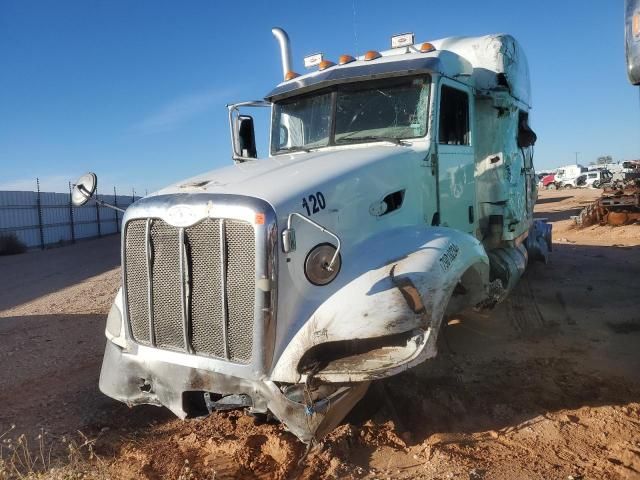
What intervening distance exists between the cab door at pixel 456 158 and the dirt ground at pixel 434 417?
1.54 metres

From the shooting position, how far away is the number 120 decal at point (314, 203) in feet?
11.6

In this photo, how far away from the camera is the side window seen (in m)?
5.01

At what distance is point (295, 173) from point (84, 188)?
6.00ft

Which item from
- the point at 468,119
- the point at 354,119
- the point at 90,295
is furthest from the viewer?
the point at 90,295

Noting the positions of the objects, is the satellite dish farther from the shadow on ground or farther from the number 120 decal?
the shadow on ground

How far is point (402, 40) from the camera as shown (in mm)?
5594

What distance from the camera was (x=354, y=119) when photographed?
5020 mm

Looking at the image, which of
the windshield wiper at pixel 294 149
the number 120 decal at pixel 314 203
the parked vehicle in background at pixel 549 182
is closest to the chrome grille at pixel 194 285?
the number 120 decal at pixel 314 203

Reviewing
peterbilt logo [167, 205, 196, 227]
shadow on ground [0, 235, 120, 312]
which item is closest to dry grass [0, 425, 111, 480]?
peterbilt logo [167, 205, 196, 227]

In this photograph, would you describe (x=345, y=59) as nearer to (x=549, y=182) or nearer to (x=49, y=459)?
(x=49, y=459)

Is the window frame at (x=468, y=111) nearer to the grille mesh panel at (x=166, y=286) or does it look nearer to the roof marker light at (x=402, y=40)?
the roof marker light at (x=402, y=40)

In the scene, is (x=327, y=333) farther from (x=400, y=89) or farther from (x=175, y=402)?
(x=400, y=89)

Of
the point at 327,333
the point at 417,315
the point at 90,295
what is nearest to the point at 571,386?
the point at 417,315

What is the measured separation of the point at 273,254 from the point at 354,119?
2263 mm
